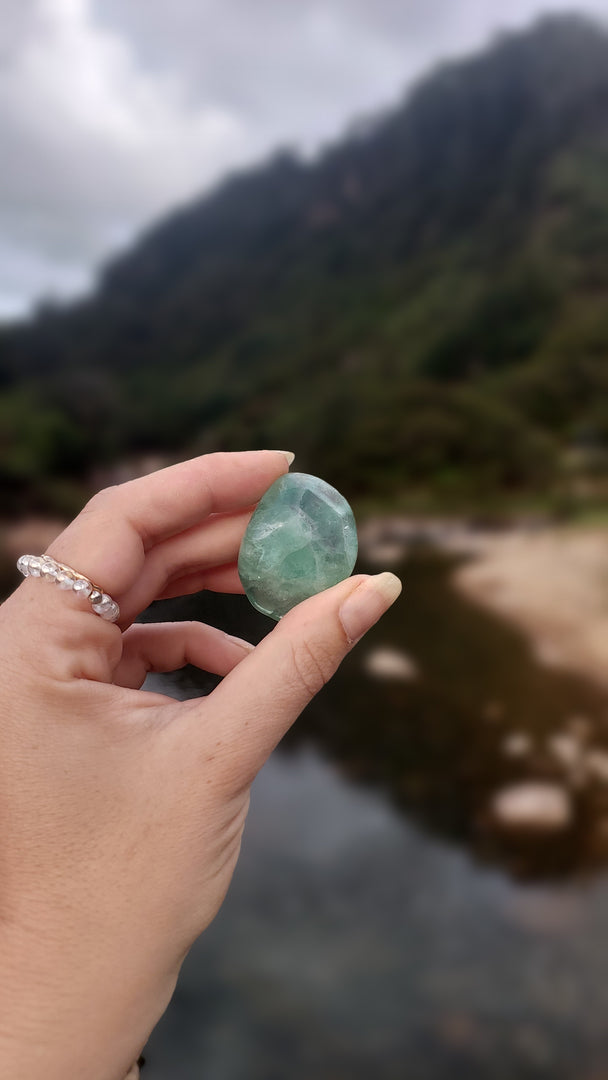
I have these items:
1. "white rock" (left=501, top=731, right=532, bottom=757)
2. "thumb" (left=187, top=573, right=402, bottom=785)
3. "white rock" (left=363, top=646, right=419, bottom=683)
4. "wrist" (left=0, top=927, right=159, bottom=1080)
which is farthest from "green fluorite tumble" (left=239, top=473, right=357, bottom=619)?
"white rock" (left=363, top=646, right=419, bottom=683)

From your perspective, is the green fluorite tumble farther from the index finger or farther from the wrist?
the wrist

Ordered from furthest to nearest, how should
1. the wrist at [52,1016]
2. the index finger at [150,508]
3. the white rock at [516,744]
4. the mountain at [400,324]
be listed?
the mountain at [400,324] → the white rock at [516,744] → the index finger at [150,508] → the wrist at [52,1016]

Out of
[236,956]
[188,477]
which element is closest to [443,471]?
[236,956]

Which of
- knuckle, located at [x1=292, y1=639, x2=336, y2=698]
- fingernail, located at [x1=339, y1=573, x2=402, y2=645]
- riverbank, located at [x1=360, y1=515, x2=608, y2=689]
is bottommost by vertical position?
riverbank, located at [x1=360, y1=515, x2=608, y2=689]

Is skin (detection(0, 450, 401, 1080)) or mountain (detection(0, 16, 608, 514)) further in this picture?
mountain (detection(0, 16, 608, 514))

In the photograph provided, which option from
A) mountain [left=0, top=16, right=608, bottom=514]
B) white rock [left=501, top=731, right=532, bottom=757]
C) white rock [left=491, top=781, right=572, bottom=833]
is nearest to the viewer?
white rock [left=491, top=781, right=572, bottom=833]

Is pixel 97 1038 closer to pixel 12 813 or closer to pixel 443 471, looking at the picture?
pixel 12 813

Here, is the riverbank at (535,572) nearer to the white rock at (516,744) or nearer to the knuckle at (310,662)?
the white rock at (516,744)

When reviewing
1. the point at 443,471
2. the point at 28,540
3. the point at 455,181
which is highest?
→ the point at 455,181

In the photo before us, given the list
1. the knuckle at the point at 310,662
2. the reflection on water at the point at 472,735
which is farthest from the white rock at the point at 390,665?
the knuckle at the point at 310,662
